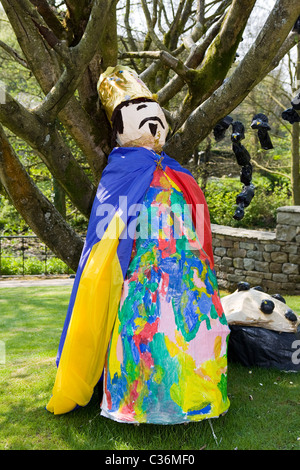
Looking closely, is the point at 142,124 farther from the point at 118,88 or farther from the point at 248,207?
the point at 248,207

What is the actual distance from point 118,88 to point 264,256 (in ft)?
19.2

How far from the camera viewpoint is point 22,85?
14.4 meters

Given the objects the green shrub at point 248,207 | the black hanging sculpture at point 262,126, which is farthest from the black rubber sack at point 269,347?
the green shrub at point 248,207

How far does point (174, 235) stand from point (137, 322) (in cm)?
57

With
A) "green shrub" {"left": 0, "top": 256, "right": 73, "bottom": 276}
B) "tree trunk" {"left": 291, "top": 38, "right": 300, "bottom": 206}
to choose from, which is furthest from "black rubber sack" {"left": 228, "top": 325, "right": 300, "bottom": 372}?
"green shrub" {"left": 0, "top": 256, "right": 73, "bottom": 276}

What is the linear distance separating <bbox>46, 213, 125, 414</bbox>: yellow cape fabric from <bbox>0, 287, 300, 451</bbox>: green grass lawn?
211 mm

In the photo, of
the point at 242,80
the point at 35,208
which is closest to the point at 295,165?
the point at 242,80

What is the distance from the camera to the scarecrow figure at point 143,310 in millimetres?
2648

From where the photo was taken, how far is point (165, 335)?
8.79 ft

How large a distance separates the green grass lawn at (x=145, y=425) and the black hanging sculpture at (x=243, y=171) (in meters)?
1.27
